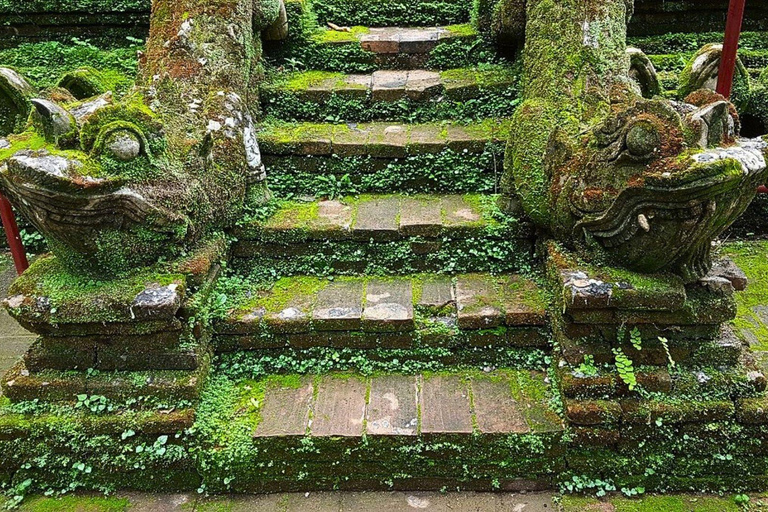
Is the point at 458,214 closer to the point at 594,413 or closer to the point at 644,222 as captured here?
the point at 644,222

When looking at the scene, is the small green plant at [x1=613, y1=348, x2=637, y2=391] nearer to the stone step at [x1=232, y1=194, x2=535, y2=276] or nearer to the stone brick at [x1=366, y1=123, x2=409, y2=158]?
the stone step at [x1=232, y1=194, x2=535, y2=276]

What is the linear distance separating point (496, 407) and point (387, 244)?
1032 millimetres

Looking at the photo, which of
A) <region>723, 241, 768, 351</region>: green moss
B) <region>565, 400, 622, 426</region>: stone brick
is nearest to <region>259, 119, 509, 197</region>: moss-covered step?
<region>565, 400, 622, 426</region>: stone brick

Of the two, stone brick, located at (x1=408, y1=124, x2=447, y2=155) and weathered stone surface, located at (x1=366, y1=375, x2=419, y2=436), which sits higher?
stone brick, located at (x1=408, y1=124, x2=447, y2=155)

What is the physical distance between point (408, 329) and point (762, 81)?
2.98 metres

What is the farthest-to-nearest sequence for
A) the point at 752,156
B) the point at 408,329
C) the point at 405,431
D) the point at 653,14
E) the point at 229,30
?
the point at 653,14
the point at 229,30
the point at 408,329
the point at 405,431
the point at 752,156

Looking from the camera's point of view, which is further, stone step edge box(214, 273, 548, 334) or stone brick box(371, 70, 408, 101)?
stone brick box(371, 70, 408, 101)

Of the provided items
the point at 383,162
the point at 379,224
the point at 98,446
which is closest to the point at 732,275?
the point at 379,224

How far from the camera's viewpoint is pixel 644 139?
2.31 meters

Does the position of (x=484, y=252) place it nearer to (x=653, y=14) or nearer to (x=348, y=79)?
(x=348, y=79)

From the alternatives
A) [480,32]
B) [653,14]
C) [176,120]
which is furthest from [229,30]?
[653,14]

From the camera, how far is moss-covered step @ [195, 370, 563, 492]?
2.48 m

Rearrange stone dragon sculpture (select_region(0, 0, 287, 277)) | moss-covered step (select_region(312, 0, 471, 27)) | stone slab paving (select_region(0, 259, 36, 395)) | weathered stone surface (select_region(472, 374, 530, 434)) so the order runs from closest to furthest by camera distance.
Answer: stone dragon sculpture (select_region(0, 0, 287, 277))
weathered stone surface (select_region(472, 374, 530, 434))
stone slab paving (select_region(0, 259, 36, 395))
moss-covered step (select_region(312, 0, 471, 27))

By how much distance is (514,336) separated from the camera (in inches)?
111
